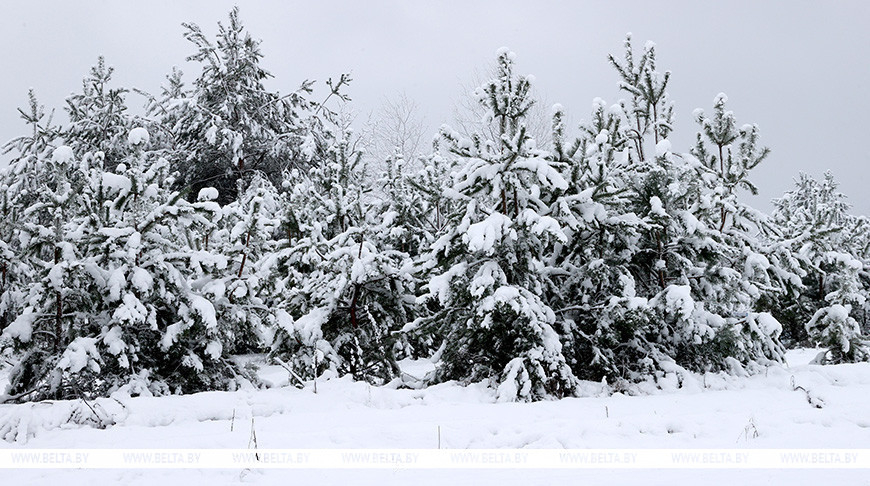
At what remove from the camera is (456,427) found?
4602 mm

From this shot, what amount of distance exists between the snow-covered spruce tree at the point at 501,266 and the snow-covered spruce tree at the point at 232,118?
10.1 metres

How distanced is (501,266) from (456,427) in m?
2.29

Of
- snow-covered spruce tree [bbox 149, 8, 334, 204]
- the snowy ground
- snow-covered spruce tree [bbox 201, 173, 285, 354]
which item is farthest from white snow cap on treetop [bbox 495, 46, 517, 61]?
snow-covered spruce tree [bbox 149, 8, 334, 204]

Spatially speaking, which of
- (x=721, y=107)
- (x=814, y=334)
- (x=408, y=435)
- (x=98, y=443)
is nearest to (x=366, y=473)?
(x=408, y=435)

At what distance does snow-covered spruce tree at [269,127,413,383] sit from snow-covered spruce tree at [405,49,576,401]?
0.70 meters

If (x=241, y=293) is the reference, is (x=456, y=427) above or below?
below

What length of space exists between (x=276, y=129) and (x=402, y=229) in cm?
972

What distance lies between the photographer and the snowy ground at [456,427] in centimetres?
350

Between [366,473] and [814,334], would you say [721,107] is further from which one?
[366,473]

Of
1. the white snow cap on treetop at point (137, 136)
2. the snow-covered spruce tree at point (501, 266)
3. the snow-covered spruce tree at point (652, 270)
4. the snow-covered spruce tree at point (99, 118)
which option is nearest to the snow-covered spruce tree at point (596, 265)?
the snow-covered spruce tree at point (652, 270)

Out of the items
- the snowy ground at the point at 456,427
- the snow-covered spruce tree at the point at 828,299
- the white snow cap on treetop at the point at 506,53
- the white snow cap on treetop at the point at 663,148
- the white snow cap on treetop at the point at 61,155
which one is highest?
the white snow cap on treetop at the point at 506,53

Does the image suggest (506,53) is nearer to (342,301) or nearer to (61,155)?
(342,301)

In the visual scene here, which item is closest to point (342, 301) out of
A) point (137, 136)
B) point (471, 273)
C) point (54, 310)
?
point (471, 273)

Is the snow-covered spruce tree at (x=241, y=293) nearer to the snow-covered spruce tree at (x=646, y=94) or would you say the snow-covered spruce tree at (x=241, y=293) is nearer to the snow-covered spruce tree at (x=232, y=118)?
the snow-covered spruce tree at (x=646, y=94)
